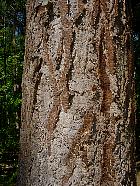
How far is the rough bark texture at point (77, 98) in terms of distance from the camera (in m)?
1.54

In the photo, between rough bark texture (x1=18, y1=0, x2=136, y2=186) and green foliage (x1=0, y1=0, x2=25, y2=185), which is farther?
green foliage (x1=0, y1=0, x2=25, y2=185)

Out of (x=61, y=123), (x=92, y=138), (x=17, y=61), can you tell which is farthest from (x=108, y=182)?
(x=17, y=61)

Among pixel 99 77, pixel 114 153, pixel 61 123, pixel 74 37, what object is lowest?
pixel 114 153

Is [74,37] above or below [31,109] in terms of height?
above

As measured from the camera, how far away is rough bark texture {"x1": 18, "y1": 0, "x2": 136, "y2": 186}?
154 cm

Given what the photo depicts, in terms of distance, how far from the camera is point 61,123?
5.09ft

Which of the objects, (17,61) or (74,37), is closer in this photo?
(74,37)

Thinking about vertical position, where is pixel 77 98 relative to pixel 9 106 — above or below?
above

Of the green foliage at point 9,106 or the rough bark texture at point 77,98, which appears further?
the green foliage at point 9,106

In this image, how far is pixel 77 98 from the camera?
61.2 inches

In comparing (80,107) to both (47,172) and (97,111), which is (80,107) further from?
(47,172)

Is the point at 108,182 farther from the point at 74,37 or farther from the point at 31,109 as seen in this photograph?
the point at 74,37

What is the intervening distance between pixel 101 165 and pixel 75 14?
63cm

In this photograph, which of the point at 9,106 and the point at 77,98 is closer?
the point at 77,98
